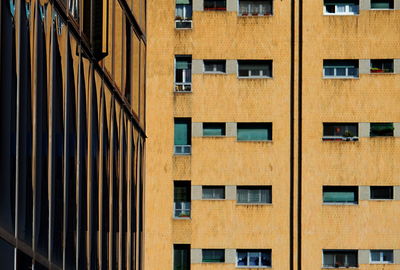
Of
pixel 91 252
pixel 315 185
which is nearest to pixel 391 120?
pixel 315 185

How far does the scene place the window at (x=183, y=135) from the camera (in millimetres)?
50281

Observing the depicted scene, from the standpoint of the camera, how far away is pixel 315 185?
49.8 meters

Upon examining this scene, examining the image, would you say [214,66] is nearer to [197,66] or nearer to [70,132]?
[197,66]

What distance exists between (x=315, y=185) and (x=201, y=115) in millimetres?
4755

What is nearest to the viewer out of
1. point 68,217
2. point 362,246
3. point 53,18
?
point 53,18

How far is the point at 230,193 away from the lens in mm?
49969

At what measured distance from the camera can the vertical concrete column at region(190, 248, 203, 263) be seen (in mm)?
49469

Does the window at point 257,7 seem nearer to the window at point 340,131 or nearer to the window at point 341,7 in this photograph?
the window at point 341,7

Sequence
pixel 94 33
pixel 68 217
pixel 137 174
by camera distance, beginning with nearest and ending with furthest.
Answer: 1. pixel 68 217
2. pixel 94 33
3. pixel 137 174

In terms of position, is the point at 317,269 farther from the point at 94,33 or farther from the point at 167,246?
the point at 94,33

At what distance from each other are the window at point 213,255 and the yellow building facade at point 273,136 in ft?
0.26

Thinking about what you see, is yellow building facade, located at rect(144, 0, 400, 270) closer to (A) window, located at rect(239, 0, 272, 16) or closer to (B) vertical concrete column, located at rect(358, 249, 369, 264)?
(B) vertical concrete column, located at rect(358, 249, 369, 264)

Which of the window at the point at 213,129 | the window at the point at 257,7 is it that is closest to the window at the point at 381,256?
the window at the point at 213,129

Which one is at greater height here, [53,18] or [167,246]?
[53,18]
